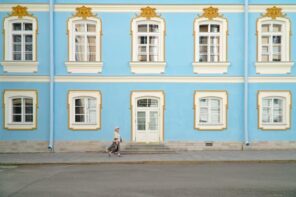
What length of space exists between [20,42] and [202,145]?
1177cm

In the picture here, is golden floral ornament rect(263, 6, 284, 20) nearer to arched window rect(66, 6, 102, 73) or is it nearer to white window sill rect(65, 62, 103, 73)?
arched window rect(66, 6, 102, 73)

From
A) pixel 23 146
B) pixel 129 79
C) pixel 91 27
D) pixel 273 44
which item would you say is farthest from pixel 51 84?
pixel 273 44

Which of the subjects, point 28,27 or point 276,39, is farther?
point 276,39

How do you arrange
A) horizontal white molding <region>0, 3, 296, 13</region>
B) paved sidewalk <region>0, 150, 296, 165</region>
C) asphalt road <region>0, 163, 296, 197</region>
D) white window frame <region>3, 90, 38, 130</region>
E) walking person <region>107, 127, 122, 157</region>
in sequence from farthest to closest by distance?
horizontal white molding <region>0, 3, 296, 13</region>
white window frame <region>3, 90, 38, 130</region>
walking person <region>107, 127, 122, 157</region>
paved sidewalk <region>0, 150, 296, 165</region>
asphalt road <region>0, 163, 296, 197</region>

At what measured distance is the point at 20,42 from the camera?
19172 millimetres

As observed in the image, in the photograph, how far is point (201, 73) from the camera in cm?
1914

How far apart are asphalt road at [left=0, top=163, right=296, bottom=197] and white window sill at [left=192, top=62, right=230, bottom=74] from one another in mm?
5741

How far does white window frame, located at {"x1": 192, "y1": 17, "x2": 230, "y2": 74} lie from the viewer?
1908 centimetres

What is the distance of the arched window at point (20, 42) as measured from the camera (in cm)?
1892

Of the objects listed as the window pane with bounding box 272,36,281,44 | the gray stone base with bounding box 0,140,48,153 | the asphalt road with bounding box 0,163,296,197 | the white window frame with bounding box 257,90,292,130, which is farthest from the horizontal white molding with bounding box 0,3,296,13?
the asphalt road with bounding box 0,163,296,197

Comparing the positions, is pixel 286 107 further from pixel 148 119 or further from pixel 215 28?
pixel 148 119

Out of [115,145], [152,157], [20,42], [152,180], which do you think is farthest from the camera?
[20,42]

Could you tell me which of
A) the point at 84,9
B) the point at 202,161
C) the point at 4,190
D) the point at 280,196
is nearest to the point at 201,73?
the point at 202,161

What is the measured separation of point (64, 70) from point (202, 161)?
906cm
